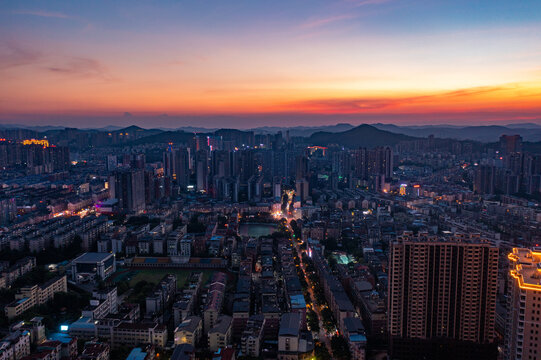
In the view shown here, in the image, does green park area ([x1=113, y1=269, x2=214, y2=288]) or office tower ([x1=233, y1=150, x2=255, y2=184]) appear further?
office tower ([x1=233, y1=150, x2=255, y2=184])

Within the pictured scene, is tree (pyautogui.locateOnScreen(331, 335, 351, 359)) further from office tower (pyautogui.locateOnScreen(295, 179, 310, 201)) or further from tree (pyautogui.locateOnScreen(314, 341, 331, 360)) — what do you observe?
office tower (pyautogui.locateOnScreen(295, 179, 310, 201))

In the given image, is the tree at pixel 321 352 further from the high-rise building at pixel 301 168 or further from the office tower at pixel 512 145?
the office tower at pixel 512 145

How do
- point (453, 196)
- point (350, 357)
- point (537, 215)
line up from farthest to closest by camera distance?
point (453, 196) → point (537, 215) → point (350, 357)

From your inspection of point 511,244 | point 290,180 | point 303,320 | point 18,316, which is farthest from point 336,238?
point 290,180

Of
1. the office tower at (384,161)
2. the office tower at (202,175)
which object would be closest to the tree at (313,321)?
the office tower at (202,175)

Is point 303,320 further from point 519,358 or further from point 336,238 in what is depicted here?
point 336,238

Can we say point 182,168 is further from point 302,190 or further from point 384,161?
point 384,161

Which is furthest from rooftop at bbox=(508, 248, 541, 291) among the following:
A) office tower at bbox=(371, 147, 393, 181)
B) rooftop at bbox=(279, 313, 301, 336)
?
office tower at bbox=(371, 147, 393, 181)
